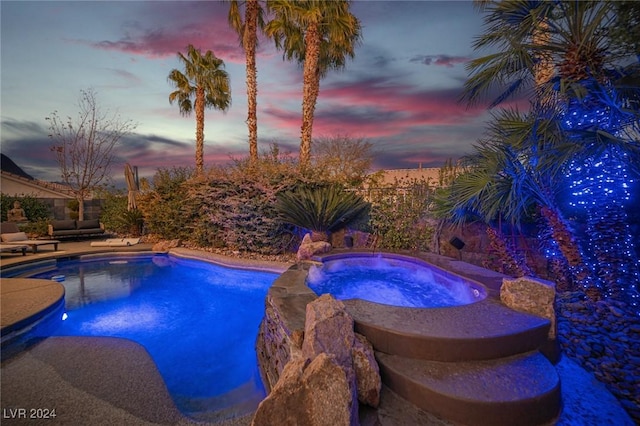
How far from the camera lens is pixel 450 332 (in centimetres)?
221

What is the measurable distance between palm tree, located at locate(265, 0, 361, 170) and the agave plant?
261 centimetres

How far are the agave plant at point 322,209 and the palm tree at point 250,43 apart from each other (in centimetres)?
528

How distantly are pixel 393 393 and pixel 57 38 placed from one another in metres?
12.5

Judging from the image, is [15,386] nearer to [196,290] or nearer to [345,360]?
[345,360]

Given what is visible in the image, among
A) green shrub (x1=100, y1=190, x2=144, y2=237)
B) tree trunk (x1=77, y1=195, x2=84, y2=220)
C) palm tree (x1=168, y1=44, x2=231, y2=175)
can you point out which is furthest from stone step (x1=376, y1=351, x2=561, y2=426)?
tree trunk (x1=77, y1=195, x2=84, y2=220)

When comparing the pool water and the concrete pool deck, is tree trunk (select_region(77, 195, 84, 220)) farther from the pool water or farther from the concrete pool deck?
the pool water

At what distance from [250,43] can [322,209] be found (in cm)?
896

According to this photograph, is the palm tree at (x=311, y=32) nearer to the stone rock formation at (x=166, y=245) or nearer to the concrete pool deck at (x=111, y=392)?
the stone rock formation at (x=166, y=245)

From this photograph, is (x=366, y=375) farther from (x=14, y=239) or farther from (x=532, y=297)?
(x=14, y=239)

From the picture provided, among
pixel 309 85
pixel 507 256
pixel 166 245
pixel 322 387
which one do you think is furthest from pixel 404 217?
pixel 166 245

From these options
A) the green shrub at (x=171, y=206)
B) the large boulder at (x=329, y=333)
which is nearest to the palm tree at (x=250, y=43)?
the green shrub at (x=171, y=206)

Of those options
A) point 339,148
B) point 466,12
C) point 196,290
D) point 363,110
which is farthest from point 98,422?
point 339,148

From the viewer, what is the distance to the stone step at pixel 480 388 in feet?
5.74

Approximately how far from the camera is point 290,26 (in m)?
11.8
